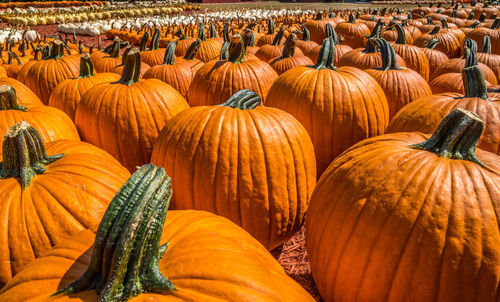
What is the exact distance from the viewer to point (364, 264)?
1756mm

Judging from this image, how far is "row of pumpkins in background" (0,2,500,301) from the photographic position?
121cm

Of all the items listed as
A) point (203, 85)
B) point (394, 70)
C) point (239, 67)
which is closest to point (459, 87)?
point (394, 70)

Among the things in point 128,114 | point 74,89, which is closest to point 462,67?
point 128,114

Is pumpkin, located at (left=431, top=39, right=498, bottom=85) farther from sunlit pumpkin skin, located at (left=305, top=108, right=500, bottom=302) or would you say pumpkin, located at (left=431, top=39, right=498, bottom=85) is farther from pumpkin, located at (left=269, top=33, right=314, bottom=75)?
sunlit pumpkin skin, located at (left=305, top=108, right=500, bottom=302)

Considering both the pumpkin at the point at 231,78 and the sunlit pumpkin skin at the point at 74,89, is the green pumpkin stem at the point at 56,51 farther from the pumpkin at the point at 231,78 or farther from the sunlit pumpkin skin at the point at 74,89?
the pumpkin at the point at 231,78

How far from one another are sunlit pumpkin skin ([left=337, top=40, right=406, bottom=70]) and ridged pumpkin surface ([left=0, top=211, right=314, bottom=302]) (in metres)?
4.34

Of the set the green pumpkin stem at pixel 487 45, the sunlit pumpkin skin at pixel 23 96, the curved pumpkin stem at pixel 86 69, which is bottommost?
the sunlit pumpkin skin at pixel 23 96

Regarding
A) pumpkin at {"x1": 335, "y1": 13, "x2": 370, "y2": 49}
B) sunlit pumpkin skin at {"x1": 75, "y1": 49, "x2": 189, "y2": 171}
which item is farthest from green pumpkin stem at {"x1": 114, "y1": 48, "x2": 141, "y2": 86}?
pumpkin at {"x1": 335, "y1": 13, "x2": 370, "y2": 49}

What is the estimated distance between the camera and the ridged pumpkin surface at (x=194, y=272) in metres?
1.19

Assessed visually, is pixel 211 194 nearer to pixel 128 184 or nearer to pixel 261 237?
pixel 261 237

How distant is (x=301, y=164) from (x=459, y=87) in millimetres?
2999

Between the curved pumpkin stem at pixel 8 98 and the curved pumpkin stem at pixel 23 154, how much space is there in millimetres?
970

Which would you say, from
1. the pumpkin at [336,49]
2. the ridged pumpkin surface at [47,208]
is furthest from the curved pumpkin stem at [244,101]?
the pumpkin at [336,49]

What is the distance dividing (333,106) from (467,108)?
1.12m
